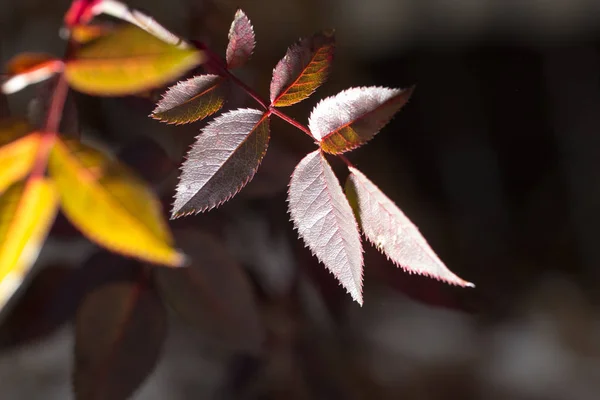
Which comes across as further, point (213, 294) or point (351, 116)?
point (213, 294)

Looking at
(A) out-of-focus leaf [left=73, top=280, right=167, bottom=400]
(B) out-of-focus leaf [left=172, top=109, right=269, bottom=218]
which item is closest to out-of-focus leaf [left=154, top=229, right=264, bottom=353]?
(A) out-of-focus leaf [left=73, top=280, right=167, bottom=400]

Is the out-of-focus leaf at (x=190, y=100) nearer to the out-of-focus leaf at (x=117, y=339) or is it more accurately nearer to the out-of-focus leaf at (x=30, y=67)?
the out-of-focus leaf at (x=30, y=67)

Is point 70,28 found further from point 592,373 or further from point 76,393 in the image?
point 592,373

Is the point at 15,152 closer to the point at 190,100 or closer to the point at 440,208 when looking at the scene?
the point at 190,100

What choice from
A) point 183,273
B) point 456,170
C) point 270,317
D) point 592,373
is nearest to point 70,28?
point 183,273

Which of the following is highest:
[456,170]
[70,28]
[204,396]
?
[70,28]

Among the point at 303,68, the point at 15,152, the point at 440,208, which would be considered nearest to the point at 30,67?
the point at 15,152

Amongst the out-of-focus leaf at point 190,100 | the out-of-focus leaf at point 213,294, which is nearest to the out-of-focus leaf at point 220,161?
the out-of-focus leaf at point 190,100
